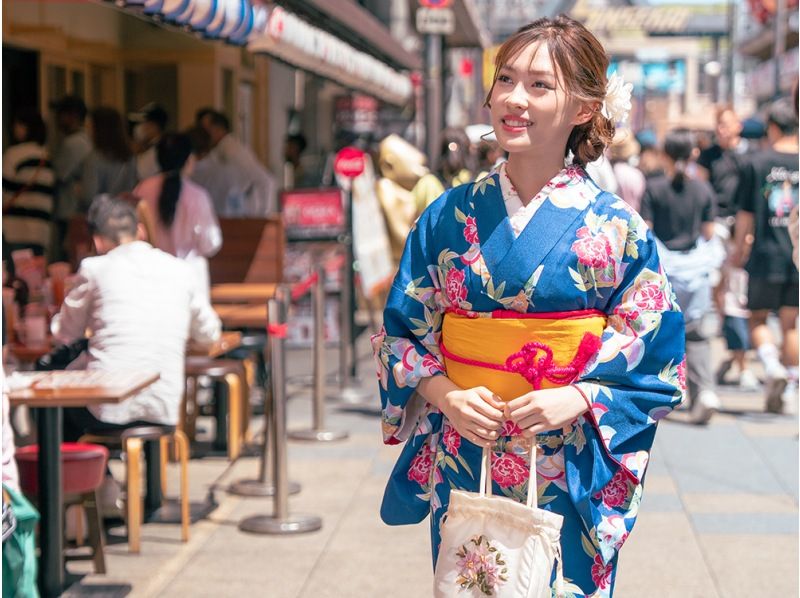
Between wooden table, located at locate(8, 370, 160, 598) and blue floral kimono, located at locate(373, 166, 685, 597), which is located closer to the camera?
blue floral kimono, located at locate(373, 166, 685, 597)

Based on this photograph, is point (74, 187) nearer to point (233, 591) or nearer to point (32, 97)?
point (32, 97)

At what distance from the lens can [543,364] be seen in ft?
10.9

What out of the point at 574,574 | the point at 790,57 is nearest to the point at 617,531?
the point at 574,574

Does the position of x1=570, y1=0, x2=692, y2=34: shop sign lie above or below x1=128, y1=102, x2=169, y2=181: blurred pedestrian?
above

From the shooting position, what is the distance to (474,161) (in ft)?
44.2

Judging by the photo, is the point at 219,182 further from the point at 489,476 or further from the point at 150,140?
the point at 489,476

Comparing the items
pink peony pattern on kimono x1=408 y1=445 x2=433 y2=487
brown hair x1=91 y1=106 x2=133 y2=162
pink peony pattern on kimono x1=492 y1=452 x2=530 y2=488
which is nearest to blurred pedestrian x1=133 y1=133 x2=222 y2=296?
brown hair x1=91 y1=106 x2=133 y2=162

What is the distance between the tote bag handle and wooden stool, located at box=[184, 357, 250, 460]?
4.28 metres

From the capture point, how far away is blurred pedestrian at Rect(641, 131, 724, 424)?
9164 millimetres

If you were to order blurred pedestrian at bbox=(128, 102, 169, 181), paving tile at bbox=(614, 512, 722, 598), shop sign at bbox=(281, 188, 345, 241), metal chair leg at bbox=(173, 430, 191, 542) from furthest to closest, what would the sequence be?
1. shop sign at bbox=(281, 188, 345, 241)
2. blurred pedestrian at bbox=(128, 102, 169, 181)
3. metal chair leg at bbox=(173, 430, 191, 542)
4. paving tile at bbox=(614, 512, 722, 598)

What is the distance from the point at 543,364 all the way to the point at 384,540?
321 centimetres

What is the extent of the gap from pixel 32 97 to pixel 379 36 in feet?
17.5

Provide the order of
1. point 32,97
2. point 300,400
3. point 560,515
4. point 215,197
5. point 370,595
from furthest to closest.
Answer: point 32,97, point 215,197, point 300,400, point 370,595, point 560,515

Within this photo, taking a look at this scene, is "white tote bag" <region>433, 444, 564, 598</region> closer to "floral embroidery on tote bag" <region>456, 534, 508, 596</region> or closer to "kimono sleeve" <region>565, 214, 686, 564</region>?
"floral embroidery on tote bag" <region>456, 534, 508, 596</region>
